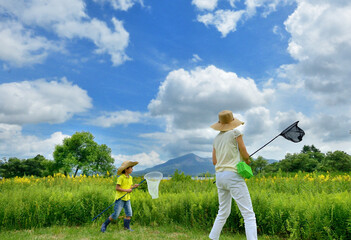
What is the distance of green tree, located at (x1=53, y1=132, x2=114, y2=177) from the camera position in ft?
135

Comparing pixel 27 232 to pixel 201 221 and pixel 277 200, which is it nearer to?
pixel 201 221

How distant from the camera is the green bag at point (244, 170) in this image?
4.27 meters

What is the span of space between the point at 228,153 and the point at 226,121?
682 mm

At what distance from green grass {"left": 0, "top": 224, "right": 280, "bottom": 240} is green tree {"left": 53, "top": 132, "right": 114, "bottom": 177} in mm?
35517

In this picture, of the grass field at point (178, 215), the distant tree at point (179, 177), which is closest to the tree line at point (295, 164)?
the distant tree at point (179, 177)

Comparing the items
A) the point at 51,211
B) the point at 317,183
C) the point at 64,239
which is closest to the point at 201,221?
the point at 64,239

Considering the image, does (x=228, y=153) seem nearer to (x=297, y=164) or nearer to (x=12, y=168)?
(x=297, y=164)

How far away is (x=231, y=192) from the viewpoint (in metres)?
4.48

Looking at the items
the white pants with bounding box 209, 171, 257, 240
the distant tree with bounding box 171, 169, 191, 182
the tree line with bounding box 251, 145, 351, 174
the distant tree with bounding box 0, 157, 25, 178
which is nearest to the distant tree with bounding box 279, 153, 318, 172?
the tree line with bounding box 251, 145, 351, 174

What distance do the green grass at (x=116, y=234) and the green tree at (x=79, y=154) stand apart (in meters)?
35.5

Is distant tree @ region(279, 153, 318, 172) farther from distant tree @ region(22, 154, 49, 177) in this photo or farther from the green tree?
Answer: distant tree @ region(22, 154, 49, 177)

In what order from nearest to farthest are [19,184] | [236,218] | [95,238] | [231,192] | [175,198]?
[231,192] < [95,238] < [236,218] < [175,198] < [19,184]

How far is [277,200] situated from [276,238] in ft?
2.71

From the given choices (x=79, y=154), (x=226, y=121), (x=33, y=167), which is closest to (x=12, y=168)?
(x=33, y=167)
